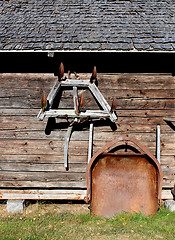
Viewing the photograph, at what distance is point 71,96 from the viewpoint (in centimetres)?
436

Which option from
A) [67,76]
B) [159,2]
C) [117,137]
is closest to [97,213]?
[117,137]

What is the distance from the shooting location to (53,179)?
4.56 m

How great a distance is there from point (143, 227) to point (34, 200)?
242 cm

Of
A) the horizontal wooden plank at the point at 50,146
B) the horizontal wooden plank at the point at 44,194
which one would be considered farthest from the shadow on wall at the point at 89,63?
the horizontal wooden plank at the point at 44,194

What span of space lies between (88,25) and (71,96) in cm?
149

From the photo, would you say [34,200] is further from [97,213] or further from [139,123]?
[139,123]

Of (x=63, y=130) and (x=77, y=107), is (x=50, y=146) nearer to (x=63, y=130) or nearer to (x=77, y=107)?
(x=63, y=130)

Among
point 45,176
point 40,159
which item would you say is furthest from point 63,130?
point 45,176

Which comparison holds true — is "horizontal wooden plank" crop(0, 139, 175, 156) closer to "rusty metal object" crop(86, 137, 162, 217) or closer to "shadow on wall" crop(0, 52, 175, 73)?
"rusty metal object" crop(86, 137, 162, 217)

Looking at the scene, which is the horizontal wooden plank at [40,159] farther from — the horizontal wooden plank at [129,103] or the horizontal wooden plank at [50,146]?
the horizontal wooden plank at [129,103]

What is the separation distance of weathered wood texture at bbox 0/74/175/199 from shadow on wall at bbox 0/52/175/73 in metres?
0.12

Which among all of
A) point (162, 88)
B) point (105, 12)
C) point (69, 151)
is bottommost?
point (69, 151)

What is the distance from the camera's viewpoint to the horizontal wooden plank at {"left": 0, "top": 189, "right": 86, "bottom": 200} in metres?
4.59

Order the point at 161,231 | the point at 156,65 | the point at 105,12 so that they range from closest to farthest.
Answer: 1. the point at 161,231
2. the point at 156,65
3. the point at 105,12
